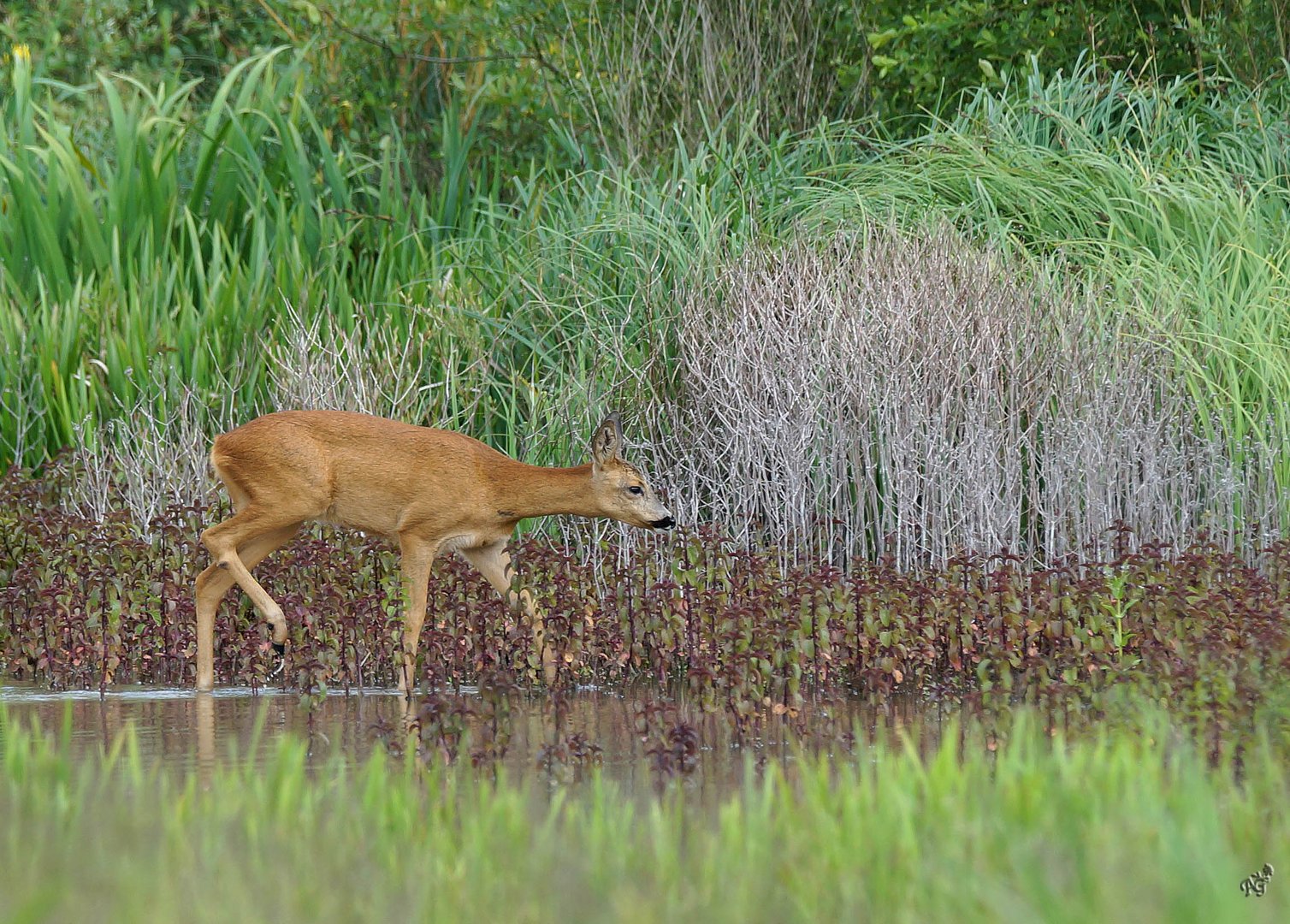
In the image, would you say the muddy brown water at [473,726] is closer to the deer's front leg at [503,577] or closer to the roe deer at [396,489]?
the deer's front leg at [503,577]

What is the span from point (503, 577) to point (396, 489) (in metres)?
0.63

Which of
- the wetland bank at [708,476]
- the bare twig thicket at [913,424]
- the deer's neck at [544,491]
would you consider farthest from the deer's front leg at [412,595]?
the bare twig thicket at [913,424]

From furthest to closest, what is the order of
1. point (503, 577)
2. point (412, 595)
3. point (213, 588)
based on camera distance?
point (503, 577) < point (213, 588) < point (412, 595)

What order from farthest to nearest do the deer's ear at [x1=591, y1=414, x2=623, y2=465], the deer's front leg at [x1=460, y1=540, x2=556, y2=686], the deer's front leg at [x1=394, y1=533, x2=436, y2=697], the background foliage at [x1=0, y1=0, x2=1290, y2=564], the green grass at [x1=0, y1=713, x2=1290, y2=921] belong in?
1. the background foliage at [x1=0, y1=0, x2=1290, y2=564]
2. the deer's ear at [x1=591, y1=414, x2=623, y2=465]
3. the deer's front leg at [x1=460, y1=540, x2=556, y2=686]
4. the deer's front leg at [x1=394, y1=533, x2=436, y2=697]
5. the green grass at [x1=0, y1=713, x2=1290, y2=921]

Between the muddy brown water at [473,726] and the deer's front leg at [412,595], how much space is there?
0.14m

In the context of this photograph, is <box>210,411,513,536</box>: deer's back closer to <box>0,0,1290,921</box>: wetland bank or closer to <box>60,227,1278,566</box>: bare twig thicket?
<box>0,0,1290,921</box>: wetland bank

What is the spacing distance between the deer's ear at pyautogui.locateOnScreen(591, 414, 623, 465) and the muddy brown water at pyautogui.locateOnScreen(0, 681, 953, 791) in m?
1.20

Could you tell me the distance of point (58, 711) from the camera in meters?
7.19

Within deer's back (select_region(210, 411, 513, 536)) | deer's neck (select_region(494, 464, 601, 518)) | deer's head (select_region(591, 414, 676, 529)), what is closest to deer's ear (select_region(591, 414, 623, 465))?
deer's head (select_region(591, 414, 676, 529))

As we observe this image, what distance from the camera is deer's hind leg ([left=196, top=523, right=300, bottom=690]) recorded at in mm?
7848

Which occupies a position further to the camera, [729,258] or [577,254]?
[577,254]

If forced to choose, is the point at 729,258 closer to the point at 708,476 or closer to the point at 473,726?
the point at 708,476

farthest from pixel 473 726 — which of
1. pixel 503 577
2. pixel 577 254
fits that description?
pixel 577 254

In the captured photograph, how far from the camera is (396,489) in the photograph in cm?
820
